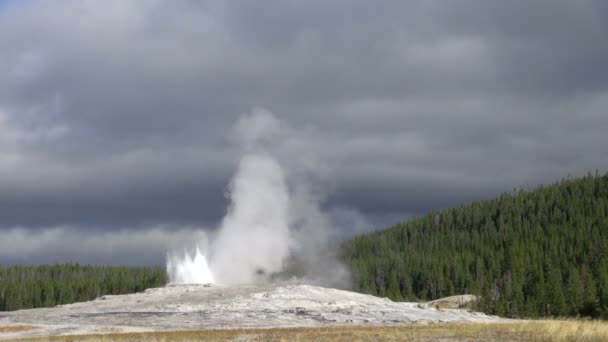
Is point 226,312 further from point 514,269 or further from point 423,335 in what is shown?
point 514,269

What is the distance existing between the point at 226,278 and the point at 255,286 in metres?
25.9

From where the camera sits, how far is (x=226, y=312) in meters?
70.2

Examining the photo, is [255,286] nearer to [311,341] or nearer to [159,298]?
[159,298]

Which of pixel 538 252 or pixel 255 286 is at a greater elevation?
pixel 538 252

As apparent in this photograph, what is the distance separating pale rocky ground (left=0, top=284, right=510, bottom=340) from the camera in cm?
6028

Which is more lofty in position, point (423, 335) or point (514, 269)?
point (514, 269)

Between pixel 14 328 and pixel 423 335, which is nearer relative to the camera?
pixel 423 335

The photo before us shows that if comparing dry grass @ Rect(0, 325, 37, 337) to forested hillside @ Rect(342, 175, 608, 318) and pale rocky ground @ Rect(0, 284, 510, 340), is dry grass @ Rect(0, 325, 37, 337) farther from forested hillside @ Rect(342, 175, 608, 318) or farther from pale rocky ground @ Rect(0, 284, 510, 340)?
forested hillside @ Rect(342, 175, 608, 318)

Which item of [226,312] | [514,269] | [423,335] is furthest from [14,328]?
[514,269]

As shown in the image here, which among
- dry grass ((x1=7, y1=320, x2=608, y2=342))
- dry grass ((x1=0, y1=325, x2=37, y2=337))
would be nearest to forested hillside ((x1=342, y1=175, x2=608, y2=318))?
dry grass ((x1=7, y1=320, x2=608, y2=342))

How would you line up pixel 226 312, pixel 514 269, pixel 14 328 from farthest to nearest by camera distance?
1. pixel 514 269
2. pixel 226 312
3. pixel 14 328

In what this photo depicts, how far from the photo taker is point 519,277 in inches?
5320

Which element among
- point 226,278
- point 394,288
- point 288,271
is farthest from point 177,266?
point 394,288

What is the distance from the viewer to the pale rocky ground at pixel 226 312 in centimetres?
6028
